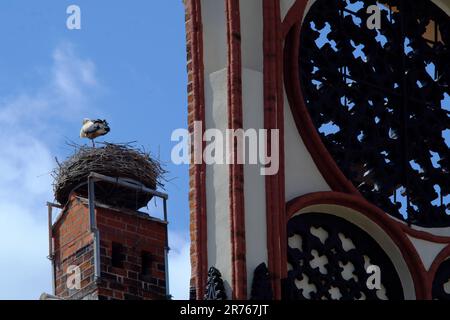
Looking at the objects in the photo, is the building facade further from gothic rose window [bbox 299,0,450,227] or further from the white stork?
the white stork

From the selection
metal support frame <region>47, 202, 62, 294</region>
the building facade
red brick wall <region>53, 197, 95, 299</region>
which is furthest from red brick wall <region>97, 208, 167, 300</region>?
the building facade

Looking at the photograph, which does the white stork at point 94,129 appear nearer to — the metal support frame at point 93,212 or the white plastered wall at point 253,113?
the metal support frame at point 93,212

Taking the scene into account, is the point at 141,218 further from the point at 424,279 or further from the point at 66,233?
the point at 424,279

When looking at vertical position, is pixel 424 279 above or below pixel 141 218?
below

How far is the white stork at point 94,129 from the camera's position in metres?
33.9

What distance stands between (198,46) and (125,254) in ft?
22.2

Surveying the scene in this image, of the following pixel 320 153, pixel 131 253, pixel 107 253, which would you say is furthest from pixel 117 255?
pixel 320 153

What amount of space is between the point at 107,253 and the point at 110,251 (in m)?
0.11

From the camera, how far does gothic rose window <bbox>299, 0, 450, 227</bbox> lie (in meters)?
26.7

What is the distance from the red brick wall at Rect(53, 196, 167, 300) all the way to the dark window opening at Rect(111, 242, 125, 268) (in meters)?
0.02

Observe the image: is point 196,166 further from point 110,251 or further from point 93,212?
point 93,212

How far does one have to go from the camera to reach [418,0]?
28.4 metres

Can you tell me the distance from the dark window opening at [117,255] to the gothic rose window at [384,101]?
530 centimetres
